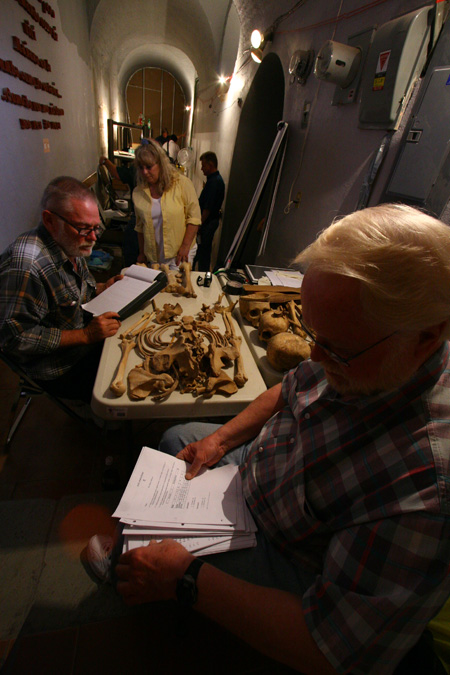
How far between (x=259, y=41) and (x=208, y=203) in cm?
211

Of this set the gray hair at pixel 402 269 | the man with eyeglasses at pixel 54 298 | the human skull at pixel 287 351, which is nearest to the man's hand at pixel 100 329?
the man with eyeglasses at pixel 54 298

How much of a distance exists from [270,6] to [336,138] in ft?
9.61

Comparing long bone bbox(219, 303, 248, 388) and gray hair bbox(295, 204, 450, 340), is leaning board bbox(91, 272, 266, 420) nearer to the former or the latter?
long bone bbox(219, 303, 248, 388)

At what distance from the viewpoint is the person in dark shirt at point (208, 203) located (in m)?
4.99

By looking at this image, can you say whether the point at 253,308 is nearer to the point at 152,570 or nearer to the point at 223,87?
the point at 152,570

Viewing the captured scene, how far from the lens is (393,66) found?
1.79m

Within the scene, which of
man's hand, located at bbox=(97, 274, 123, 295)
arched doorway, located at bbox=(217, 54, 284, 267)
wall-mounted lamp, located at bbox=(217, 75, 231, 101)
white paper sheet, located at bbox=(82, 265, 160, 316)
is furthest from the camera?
wall-mounted lamp, located at bbox=(217, 75, 231, 101)

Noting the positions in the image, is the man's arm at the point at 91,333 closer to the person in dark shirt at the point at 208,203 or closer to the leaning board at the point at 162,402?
the leaning board at the point at 162,402

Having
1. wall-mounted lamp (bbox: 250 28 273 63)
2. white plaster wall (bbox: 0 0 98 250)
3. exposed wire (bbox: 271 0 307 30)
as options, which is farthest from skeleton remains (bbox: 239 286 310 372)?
wall-mounted lamp (bbox: 250 28 273 63)

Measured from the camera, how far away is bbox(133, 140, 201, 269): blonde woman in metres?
3.04

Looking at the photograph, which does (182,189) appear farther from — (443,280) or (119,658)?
(119,658)

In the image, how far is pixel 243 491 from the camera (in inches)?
47.7

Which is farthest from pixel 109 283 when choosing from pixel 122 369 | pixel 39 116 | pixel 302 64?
pixel 39 116

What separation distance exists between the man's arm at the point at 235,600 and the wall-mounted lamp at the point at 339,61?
3041 millimetres
